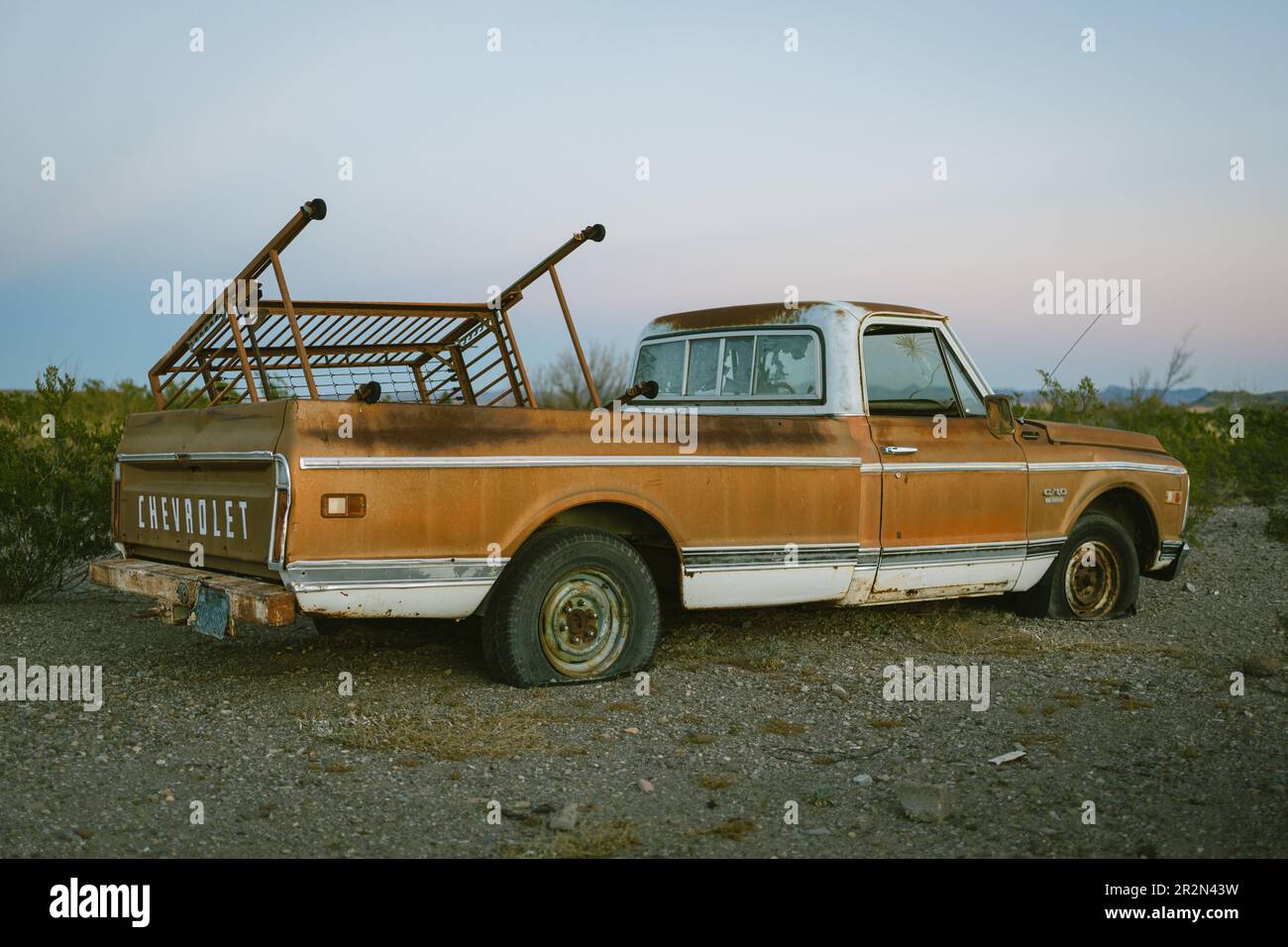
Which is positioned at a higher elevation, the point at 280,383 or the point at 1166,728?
the point at 280,383

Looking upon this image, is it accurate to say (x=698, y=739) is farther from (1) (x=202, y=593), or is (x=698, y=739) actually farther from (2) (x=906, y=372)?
(2) (x=906, y=372)

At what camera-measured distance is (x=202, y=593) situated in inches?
189

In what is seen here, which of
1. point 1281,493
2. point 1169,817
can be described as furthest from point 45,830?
point 1281,493

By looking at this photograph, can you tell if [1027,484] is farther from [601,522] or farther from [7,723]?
[7,723]

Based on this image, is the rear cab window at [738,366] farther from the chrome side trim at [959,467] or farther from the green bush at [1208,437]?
the green bush at [1208,437]

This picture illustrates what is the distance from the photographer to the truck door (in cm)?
601

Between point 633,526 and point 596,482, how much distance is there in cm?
50

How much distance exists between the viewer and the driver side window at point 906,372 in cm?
636

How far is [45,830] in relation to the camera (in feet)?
11.7

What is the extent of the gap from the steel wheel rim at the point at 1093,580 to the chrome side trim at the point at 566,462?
2.17 meters

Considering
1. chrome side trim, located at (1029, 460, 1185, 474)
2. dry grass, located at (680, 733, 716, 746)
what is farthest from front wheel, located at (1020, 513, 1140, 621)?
dry grass, located at (680, 733, 716, 746)

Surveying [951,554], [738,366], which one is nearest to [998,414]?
[951,554]

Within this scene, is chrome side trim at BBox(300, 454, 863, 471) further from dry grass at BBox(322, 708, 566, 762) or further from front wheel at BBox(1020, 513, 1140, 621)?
front wheel at BBox(1020, 513, 1140, 621)

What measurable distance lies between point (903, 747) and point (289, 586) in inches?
95.4
